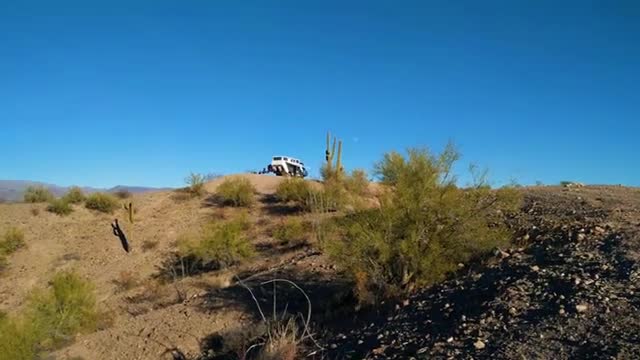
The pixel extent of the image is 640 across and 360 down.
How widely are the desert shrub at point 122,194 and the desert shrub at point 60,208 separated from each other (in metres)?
4.30

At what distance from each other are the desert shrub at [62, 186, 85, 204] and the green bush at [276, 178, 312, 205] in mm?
12357

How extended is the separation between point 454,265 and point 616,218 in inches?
166

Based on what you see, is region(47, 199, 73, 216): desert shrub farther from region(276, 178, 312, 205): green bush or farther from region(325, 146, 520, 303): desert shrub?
region(325, 146, 520, 303): desert shrub

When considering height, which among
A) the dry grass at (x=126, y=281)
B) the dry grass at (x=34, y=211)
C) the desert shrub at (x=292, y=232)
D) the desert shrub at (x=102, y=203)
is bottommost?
the dry grass at (x=126, y=281)

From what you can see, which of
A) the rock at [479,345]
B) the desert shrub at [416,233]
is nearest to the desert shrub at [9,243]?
the desert shrub at [416,233]

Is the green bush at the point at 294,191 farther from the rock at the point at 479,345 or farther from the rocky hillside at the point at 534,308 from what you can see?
the rock at the point at 479,345

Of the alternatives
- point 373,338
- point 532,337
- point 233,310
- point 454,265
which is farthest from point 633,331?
point 233,310

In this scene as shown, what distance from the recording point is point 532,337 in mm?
8352

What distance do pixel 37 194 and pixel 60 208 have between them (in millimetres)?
6251

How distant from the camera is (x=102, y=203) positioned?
36844 mm

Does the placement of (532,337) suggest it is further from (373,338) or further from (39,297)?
(39,297)

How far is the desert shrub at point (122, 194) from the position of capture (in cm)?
4084

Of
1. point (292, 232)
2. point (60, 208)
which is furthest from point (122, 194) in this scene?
point (292, 232)

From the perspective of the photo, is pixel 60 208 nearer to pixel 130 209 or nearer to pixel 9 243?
pixel 130 209
